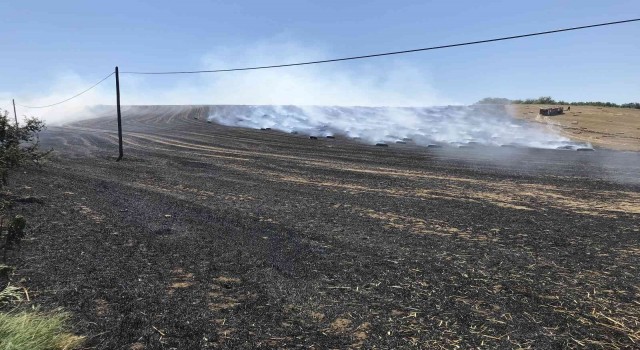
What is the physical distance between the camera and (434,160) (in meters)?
21.6

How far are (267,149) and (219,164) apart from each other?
806 centimetres

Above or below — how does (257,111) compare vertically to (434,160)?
above

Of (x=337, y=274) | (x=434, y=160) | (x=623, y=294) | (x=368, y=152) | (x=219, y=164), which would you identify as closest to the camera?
(x=623, y=294)

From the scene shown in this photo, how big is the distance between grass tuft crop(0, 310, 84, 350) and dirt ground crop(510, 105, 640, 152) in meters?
35.3

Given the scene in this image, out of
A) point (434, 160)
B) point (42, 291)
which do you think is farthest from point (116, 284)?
point (434, 160)

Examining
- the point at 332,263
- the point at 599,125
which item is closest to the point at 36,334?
the point at 332,263

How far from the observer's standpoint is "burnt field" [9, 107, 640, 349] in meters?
4.12

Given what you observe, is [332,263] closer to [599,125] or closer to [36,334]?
[36,334]

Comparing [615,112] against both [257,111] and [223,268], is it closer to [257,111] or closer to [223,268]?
[257,111]

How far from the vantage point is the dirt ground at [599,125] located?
1282 inches

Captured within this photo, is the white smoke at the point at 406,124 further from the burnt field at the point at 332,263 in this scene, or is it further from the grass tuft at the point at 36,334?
the grass tuft at the point at 36,334

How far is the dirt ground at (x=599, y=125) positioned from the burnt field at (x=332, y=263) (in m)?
24.0

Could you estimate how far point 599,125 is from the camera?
40.0 meters

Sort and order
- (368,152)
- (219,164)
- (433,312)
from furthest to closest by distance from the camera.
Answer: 1. (368,152)
2. (219,164)
3. (433,312)
